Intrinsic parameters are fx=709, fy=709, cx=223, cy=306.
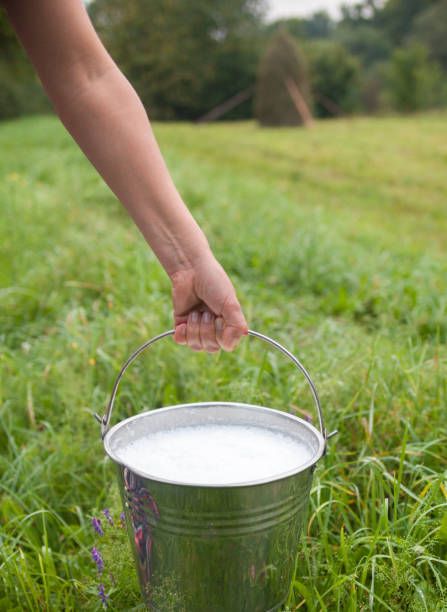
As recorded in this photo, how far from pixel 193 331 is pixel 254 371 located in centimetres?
103

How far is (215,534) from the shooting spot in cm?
123

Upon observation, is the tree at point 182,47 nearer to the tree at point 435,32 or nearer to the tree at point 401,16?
the tree at point 435,32

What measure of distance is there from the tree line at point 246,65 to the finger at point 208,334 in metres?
13.9

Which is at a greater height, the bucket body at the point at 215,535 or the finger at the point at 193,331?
the finger at the point at 193,331

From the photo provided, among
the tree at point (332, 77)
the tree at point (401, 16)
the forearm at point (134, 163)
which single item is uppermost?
the tree at point (401, 16)

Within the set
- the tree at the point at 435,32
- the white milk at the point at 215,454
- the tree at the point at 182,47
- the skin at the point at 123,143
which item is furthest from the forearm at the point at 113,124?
the tree at the point at 435,32

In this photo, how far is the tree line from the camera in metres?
15.6

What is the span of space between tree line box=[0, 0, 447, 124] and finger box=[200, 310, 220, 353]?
13.9 m

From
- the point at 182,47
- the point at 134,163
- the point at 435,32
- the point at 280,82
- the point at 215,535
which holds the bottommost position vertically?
the point at 215,535

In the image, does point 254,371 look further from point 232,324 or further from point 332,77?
point 332,77

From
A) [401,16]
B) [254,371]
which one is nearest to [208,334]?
[254,371]

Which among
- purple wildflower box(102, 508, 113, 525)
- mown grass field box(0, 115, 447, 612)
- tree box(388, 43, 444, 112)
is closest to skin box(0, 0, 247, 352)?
purple wildflower box(102, 508, 113, 525)

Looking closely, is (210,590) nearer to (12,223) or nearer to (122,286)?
(122,286)

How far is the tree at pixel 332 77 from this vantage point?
27.5m
